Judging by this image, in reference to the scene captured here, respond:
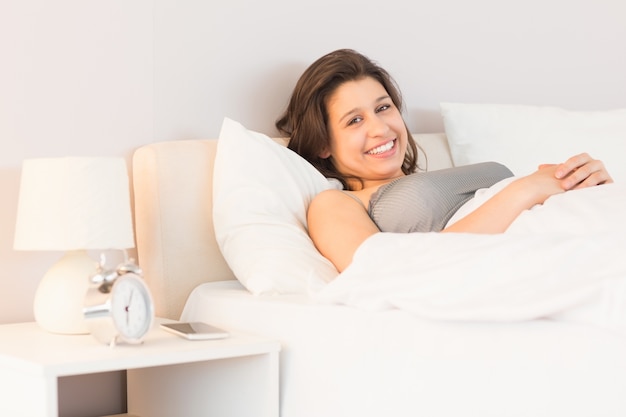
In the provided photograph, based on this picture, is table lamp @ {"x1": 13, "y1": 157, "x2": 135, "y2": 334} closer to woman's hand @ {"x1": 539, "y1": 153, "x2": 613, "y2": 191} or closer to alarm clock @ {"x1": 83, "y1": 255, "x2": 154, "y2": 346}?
alarm clock @ {"x1": 83, "y1": 255, "x2": 154, "y2": 346}

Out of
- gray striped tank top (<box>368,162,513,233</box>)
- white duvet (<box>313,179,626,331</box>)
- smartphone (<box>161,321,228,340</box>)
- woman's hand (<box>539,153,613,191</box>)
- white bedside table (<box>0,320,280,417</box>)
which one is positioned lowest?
white bedside table (<box>0,320,280,417</box>)

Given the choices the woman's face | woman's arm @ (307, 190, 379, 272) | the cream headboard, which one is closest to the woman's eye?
the woman's face

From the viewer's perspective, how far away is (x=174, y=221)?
198 cm

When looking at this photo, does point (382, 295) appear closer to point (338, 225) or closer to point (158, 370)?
point (338, 225)

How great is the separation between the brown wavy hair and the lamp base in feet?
2.20

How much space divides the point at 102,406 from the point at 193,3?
3.05 feet

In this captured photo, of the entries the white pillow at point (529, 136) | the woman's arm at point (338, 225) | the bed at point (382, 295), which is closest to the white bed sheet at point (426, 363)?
the bed at point (382, 295)

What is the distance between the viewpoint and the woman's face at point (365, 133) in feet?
7.20

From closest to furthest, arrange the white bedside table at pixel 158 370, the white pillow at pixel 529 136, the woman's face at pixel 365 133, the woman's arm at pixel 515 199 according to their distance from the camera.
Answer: the white bedside table at pixel 158 370 → the woman's arm at pixel 515 199 → the woman's face at pixel 365 133 → the white pillow at pixel 529 136

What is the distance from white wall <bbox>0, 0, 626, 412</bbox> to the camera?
195cm

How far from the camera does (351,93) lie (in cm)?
222

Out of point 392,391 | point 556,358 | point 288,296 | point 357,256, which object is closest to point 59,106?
point 288,296

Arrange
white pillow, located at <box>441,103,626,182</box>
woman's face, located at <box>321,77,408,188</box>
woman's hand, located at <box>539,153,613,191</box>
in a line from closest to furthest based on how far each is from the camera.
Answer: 1. woman's hand, located at <box>539,153,613,191</box>
2. woman's face, located at <box>321,77,408,188</box>
3. white pillow, located at <box>441,103,626,182</box>

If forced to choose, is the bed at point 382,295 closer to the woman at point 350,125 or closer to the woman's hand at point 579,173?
the woman at point 350,125
